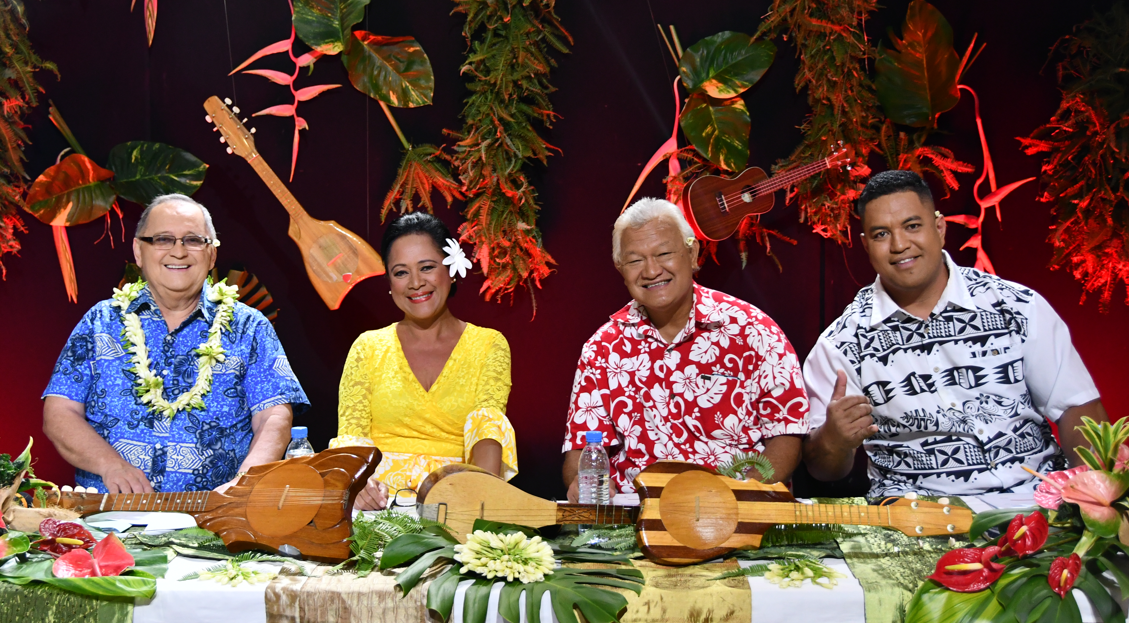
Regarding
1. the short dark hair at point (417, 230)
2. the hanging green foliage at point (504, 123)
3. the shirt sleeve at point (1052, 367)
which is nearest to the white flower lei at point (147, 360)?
the short dark hair at point (417, 230)

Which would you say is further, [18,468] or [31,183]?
[31,183]

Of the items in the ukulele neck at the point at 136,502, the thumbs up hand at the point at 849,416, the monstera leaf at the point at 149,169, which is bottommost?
the ukulele neck at the point at 136,502

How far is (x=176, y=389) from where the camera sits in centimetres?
306

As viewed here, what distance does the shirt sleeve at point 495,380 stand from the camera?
10.7 ft

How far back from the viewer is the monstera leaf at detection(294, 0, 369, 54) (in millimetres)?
3930

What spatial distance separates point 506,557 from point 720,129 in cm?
264

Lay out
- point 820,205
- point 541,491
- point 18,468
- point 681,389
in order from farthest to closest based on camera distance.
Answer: point 541,491 → point 820,205 → point 681,389 → point 18,468

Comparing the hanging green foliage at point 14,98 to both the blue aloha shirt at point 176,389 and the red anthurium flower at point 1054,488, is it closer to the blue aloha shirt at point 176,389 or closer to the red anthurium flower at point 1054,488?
the blue aloha shirt at point 176,389

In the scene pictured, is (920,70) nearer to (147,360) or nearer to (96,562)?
(147,360)

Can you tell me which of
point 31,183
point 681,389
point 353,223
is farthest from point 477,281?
point 31,183

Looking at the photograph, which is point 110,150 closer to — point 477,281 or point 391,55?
point 391,55

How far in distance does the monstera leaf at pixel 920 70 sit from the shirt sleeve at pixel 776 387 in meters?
1.49

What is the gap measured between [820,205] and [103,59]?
11.1 ft

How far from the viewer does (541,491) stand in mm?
4164
